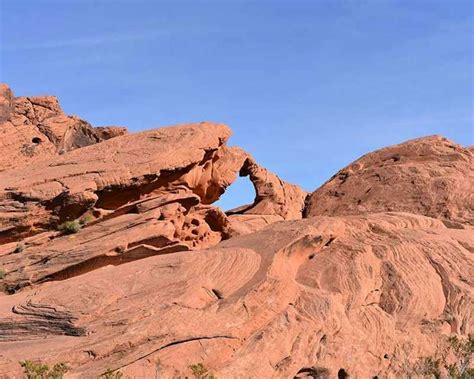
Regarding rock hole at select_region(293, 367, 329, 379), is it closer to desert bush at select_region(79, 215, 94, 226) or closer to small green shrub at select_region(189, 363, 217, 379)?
small green shrub at select_region(189, 363, 217, 379)

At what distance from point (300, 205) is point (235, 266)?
2258 centimetres

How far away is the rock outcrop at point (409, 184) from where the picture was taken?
3120 cm

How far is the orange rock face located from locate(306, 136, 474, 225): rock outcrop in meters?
0.14

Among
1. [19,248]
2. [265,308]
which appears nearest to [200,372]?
[265,308]

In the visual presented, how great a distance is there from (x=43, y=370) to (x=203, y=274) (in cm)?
603

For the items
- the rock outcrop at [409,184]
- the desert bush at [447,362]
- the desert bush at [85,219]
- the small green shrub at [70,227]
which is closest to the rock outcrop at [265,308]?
the desert bush at [447,362]

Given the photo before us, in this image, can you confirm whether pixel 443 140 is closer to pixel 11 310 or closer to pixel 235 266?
pixel 235 266

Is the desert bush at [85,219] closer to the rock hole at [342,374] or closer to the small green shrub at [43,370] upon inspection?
the small green shrub at [43,370]

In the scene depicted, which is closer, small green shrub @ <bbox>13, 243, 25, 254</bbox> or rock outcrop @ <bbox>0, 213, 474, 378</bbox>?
rock outcrop @ <bbox>0, 213, 474, 378</bbox>

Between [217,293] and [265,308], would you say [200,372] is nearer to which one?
[265,308]

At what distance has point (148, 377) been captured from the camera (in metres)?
17.2

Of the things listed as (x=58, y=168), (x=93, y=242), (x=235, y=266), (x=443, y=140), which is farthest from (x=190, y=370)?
(x=443, y=140)

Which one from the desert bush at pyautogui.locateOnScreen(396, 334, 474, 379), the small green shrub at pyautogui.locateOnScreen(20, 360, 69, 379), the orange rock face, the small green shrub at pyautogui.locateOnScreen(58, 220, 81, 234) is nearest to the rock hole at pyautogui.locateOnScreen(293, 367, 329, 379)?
the orange rock face

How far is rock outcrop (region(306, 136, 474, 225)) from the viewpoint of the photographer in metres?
31.2
